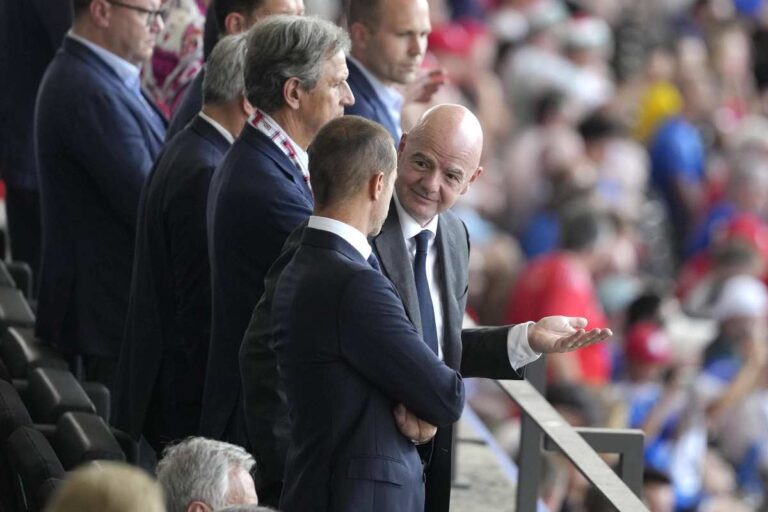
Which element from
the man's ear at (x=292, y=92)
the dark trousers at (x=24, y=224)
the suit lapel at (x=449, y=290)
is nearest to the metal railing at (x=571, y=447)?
the suit lapel at (x=449, y=290)

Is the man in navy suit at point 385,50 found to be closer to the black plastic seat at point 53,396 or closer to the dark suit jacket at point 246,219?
the dark suit jacket at point 246,219

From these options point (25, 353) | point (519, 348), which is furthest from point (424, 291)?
point (25, 353)

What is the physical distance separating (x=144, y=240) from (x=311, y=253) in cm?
95

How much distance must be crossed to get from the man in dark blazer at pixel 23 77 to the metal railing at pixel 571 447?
163cm

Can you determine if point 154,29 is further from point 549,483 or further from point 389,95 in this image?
point 549,483

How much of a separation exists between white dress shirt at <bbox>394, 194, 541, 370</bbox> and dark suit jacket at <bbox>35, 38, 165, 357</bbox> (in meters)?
1.04

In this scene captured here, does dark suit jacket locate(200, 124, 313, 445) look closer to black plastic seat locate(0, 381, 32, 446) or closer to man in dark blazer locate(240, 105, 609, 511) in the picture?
man in dark blazer locate(240, 105, 609, 511)

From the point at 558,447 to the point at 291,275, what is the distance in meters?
0.79

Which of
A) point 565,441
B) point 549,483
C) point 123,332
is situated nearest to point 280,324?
point 565,441

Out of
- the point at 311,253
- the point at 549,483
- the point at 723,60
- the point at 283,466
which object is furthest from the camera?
the point at 723,60

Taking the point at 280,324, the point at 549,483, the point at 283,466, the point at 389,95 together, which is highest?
the point at 389,95

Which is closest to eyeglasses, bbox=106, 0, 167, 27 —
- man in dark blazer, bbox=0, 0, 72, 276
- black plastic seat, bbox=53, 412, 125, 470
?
man in dark blazer, bbox=0, 0, 72, 276

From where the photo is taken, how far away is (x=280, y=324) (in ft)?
9.73

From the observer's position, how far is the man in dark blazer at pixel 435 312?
126 inches
